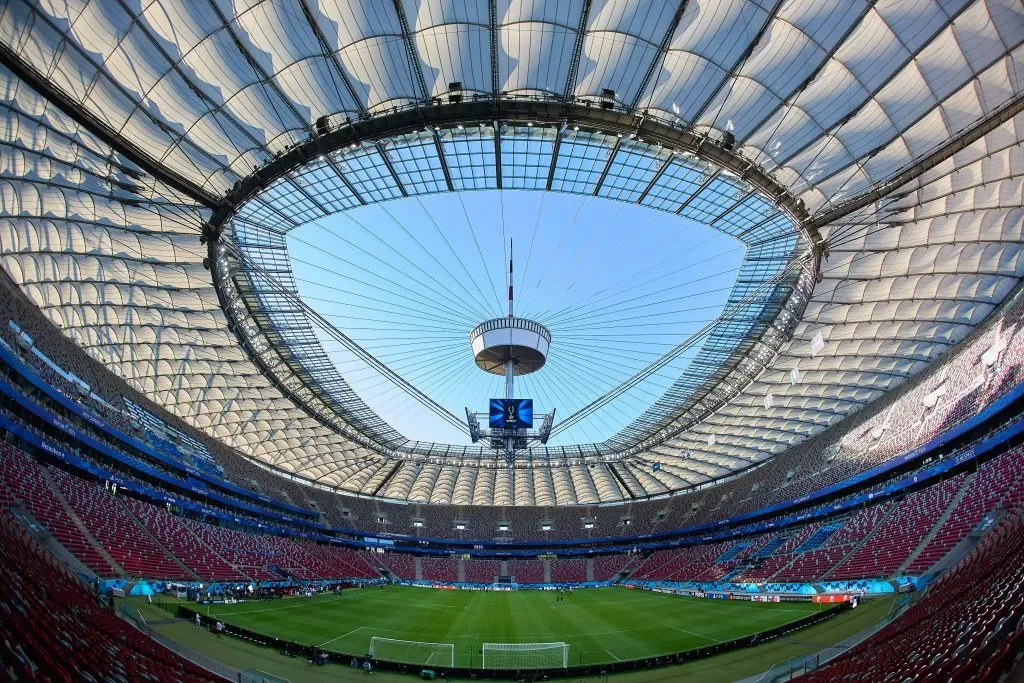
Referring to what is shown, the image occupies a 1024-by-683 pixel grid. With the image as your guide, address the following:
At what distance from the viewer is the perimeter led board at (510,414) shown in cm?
5356

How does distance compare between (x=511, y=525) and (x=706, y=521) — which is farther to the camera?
(x=511, y=525)

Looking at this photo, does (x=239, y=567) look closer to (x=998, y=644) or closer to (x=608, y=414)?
(x=608, y=414)

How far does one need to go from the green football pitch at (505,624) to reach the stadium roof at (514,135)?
22.0 meters

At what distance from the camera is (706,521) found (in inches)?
3209

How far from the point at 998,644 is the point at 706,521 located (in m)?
76.5

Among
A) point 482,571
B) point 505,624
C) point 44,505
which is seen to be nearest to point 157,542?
point 44,505

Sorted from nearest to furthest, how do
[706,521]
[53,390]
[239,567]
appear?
[53,390] < [239,567] < [706,521]

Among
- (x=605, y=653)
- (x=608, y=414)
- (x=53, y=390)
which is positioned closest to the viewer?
(x=605, y=653)

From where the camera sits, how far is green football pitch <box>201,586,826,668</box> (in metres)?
27.9

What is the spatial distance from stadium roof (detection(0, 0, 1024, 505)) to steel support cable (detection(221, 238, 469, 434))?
6.16 ft

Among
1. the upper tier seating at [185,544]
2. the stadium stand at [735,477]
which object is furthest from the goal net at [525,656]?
the stadium stand at [735,477]

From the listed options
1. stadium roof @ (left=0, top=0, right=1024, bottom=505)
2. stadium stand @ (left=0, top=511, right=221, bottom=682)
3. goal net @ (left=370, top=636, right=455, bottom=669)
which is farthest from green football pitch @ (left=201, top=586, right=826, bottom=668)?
stadium roof @ (left=0, top=0, right=1024, bottom=505)

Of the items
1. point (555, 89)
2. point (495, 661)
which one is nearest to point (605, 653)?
point (495, 661)

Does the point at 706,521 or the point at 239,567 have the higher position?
the point at 706,521
